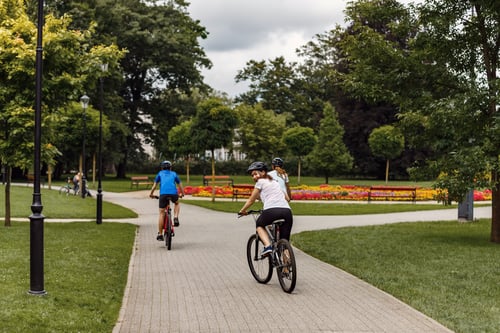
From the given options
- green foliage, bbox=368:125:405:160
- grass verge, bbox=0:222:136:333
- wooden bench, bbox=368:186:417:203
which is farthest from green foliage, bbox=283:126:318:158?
grass verge, bbox=0:222:136:333

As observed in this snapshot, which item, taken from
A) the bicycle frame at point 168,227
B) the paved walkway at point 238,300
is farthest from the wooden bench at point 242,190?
the bicycle frame at point 168,227

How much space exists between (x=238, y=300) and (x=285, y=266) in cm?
86

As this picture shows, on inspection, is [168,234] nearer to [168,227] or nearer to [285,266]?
[168,227]

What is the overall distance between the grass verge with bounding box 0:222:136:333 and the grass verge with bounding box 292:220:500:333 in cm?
361

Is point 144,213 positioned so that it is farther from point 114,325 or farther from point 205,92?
point 205,92

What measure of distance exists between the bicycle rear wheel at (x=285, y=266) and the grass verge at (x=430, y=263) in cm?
134

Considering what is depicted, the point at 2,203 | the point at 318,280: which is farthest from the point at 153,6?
the point at 318,280

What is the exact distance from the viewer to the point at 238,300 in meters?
7.69

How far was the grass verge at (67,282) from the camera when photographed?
6.26 metres

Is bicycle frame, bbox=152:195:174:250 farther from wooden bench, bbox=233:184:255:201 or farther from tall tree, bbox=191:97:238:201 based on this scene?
wooden bench, bbox=233:184:255:201

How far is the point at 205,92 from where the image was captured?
185 feet

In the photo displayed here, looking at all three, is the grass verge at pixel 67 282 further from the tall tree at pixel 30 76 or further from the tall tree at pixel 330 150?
the tall tree at pixel 330 150

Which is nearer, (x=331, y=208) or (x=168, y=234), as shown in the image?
(x=168, y=234)

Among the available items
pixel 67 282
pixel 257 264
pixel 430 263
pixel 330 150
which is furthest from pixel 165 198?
pixel 330 150
